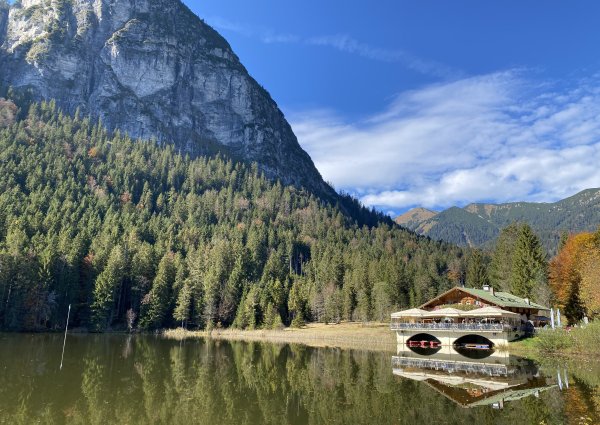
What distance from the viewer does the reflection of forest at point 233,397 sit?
65.6 feet

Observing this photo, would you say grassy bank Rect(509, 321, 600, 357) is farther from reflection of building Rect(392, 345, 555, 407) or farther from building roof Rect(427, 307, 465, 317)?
building roof Rect(427, 307, 465, 317)

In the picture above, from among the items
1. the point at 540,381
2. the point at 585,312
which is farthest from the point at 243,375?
the point at 585,312

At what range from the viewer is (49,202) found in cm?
12375

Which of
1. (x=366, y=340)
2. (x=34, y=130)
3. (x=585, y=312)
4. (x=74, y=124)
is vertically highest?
(x=74, y=124)

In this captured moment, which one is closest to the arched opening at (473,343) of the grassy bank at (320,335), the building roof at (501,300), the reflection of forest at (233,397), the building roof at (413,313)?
the building roof at (501,300)

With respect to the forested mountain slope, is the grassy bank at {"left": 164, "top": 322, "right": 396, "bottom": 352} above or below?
below

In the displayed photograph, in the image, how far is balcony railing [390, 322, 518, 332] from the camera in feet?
180

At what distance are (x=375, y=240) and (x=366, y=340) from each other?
121196mm

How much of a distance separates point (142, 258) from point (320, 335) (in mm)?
49692

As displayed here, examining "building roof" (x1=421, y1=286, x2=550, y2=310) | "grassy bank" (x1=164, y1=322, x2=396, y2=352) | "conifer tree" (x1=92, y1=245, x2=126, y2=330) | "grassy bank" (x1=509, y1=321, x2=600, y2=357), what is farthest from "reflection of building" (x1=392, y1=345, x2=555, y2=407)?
"conifer tree" (x1=92, y1=245, x2=126, y2=330)

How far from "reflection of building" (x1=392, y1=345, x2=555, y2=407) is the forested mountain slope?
48.5 metres

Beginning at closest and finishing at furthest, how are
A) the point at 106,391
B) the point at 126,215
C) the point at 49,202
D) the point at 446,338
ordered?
the point at 106,391 → the point at 446,338 → the point at 49,202 → the point at 126,215

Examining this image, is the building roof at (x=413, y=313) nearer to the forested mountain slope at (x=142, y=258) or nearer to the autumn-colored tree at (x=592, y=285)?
the autumn-colored tree at (x=592, y=285)

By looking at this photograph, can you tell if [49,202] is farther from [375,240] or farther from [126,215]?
[375,240]
